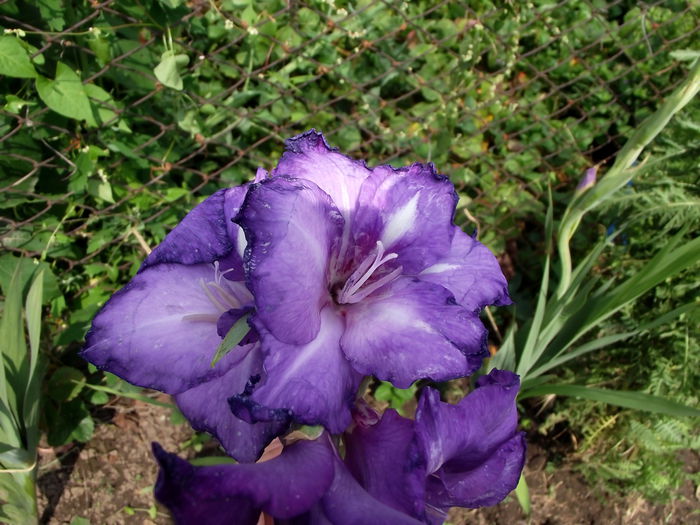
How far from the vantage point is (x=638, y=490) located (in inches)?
81.7

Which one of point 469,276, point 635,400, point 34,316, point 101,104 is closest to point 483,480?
point 469,276

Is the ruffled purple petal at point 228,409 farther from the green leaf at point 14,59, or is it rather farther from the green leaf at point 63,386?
the green leaf at point 63,386

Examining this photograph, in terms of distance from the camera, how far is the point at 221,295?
737 millimetres

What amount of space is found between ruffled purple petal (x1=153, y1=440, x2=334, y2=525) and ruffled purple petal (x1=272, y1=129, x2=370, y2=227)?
0.33 meters

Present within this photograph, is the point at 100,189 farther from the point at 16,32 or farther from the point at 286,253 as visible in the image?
the point at 286,253

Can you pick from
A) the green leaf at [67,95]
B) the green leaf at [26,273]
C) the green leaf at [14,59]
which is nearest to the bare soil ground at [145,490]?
the green leaf at [26,273]

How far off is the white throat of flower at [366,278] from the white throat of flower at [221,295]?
0.43ft

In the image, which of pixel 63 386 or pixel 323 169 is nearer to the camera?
pixel 323 169

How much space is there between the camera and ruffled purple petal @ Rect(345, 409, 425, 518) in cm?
61

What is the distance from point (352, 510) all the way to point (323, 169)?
1.41 ft

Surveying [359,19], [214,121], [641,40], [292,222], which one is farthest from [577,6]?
[292,222]

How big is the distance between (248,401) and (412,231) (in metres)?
0.31

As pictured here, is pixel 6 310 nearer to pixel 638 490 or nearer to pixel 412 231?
pixel 412 231

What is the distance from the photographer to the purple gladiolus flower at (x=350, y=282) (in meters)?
0.62
